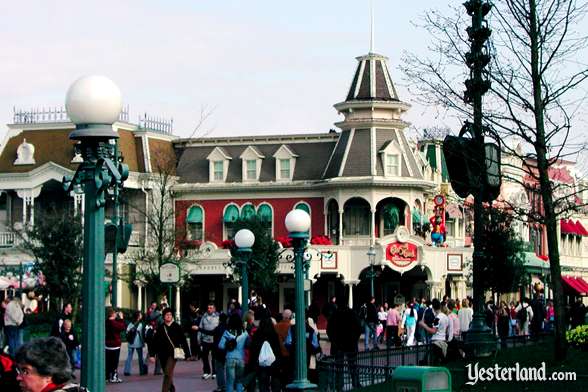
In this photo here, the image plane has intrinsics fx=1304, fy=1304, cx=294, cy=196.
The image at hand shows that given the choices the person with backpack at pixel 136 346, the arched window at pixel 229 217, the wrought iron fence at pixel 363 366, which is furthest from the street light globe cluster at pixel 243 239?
the arched window at pixel 229 217

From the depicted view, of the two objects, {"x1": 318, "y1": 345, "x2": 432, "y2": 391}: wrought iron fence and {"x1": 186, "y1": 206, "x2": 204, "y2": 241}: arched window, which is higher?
{"x1": 186, "y1": 206, "x2": 204, "y2": 241}: arched window

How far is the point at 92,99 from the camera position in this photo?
11.1 meters

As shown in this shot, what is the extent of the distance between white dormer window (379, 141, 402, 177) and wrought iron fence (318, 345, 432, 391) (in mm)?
36131

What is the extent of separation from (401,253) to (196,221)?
11.1 m

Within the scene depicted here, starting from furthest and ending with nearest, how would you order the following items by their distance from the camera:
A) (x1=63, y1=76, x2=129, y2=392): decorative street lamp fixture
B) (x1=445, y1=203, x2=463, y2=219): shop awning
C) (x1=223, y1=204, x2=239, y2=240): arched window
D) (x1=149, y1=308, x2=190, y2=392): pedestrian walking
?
(x1=445, y1=203, x2=463, y2=219): shop awning, (x1=223, y1=204, x2=239, y2=240): arched window, (x1=149, y1=308, x2=190, y2=392): pedestrian walking, (x1=63, y1=76, x2=129, y2=392): decorative street lamp fixture

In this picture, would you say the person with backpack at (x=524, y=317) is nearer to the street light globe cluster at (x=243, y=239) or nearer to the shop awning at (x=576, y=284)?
the street light globe cluster at (x=243, y=239)

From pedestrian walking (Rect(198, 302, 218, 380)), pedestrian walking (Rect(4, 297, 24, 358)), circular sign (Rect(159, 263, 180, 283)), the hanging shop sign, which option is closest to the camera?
pedestrian walking (Rect(198, 302, 218, 380))

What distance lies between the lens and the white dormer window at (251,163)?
63.1m

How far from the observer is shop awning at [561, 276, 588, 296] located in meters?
77.4

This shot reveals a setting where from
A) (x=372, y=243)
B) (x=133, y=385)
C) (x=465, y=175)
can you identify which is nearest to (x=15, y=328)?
(x=133, y=385)

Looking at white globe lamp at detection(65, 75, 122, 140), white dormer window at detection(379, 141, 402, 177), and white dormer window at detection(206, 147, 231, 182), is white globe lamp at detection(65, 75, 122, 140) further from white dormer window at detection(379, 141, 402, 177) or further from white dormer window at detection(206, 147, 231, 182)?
white dormer window at detection(206, 147, 231, 182)

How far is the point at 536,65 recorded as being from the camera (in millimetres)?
21781

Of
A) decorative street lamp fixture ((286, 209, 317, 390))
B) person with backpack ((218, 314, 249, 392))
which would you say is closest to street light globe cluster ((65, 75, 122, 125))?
decorative street lamp fixture ((286, 209, 317, 390))

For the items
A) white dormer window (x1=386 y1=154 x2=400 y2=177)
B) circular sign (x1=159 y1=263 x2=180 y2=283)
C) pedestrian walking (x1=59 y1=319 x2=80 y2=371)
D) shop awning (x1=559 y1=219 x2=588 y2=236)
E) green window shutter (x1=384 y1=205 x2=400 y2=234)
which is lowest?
pedestrian walking (x1=59 y1=319 x2=80 y2=371)
